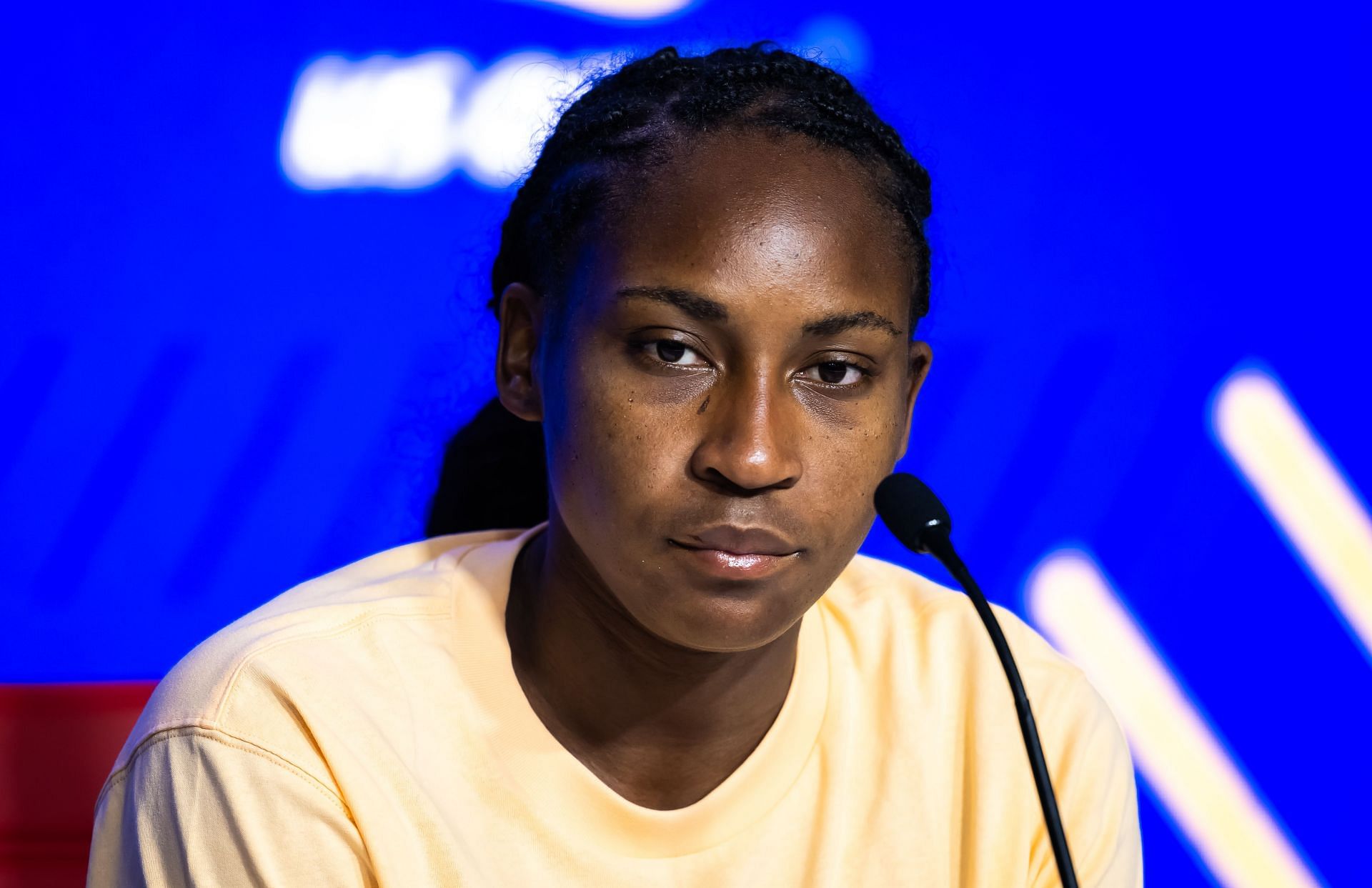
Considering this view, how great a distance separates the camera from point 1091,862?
122cm

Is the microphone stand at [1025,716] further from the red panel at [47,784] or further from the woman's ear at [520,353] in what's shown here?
the red panel at [47,784]

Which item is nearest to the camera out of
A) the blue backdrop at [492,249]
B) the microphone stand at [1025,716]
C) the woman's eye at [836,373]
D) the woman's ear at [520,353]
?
the microphone stand at [1025,716]

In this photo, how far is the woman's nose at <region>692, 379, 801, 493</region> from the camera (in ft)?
3.31

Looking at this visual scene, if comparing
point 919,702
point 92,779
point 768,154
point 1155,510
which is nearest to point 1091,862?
point 919,702

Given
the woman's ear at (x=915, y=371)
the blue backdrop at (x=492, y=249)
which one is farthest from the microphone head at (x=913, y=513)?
the blue backdrop at (x=492, y=249)

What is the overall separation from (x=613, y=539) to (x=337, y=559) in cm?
127

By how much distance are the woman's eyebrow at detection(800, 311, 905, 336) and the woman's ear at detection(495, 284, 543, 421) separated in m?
0.28

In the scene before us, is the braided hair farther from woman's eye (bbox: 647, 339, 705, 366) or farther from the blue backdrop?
the blue backdrop

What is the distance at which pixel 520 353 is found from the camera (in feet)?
4.04

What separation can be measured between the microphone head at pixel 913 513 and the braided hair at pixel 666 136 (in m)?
0.32

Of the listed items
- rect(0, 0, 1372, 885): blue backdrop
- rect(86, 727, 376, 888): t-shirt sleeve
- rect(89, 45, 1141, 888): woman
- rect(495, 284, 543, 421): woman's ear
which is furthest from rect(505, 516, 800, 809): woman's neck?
rect(0, 0, 1372, 885): blue backdrop

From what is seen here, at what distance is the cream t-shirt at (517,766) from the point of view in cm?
100

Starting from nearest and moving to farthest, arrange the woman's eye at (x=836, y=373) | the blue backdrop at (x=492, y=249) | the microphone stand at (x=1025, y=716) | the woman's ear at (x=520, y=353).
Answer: the microphone stand at (x=1025, y=716), the woman's eye at (x=836, y=373), the woman's ear at (x=520, y=353), the blue backdrop at (x=492, y=249)

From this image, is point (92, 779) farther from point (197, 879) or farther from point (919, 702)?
point (919, 702)
